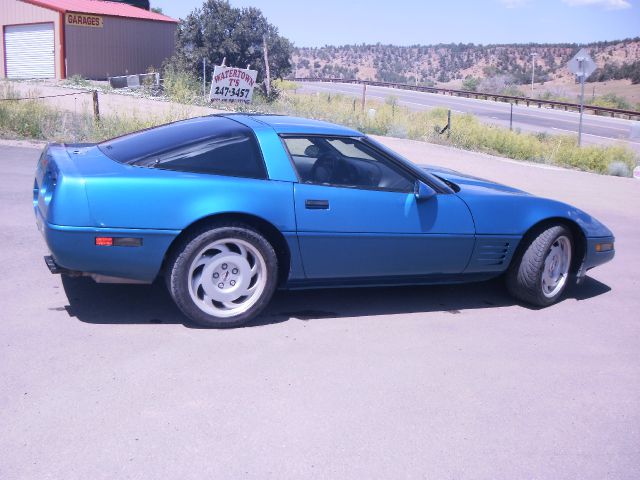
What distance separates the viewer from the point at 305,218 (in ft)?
16.7

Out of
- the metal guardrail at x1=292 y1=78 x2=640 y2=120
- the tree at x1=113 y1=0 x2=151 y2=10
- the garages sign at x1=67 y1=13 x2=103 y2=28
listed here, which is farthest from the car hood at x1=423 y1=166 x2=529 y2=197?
the tree at x1=113 y1=0 x2=151 y2=10

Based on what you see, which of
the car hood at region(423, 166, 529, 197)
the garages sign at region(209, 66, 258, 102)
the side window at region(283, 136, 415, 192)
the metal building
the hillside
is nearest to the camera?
the side window at region(283, 136, 415, 192)

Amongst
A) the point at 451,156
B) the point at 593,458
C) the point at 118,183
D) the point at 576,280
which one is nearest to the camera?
the point at 593,458

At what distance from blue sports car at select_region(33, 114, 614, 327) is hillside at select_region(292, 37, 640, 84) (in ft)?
238

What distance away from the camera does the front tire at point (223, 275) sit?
4.83 meters

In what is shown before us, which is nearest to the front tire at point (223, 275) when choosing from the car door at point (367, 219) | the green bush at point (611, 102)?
the car door at point (367, 219)

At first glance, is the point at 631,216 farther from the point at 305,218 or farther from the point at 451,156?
the point at 305,218

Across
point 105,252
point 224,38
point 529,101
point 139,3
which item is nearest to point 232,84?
point 224,38

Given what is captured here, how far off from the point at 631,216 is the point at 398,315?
6.64 m

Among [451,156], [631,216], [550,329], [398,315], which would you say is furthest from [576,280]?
[451,156]

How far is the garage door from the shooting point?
32281 mm

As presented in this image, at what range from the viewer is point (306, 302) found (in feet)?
19.0

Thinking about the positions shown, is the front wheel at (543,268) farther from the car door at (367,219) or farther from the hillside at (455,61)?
the hillside at (455,61)

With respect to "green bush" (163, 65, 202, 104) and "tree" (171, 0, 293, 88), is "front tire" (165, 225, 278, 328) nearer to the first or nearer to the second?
"green bush" (163, 65, 202, 104)
